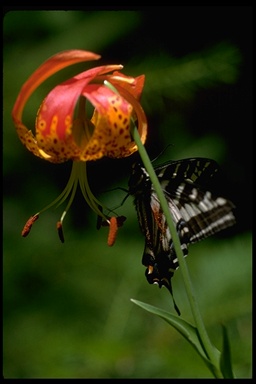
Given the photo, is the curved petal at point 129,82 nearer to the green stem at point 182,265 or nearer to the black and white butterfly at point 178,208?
the green stem at point 182,265

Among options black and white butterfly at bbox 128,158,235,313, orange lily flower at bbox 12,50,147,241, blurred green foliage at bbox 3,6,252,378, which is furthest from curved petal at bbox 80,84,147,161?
blurred green foliage at bbox 3,6,252,378

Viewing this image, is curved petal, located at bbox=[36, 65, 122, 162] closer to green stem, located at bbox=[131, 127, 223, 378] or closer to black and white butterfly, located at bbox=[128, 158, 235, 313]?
green stem, located at bbox=[131, 127, 223, 378]

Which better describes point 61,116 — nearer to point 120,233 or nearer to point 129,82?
point 129,82

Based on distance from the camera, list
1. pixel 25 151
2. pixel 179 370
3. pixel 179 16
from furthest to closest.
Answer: pixel 179 16 < pixel 25 151 < pixel 179 370

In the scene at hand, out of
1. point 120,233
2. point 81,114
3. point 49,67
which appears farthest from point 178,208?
point 120,233

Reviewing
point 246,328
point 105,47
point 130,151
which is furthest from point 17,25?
point 130,151

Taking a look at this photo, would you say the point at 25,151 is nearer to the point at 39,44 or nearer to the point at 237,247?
the point at 39,44

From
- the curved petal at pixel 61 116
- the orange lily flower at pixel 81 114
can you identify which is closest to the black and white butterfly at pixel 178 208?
the orange lily flower at pixel 81 114
